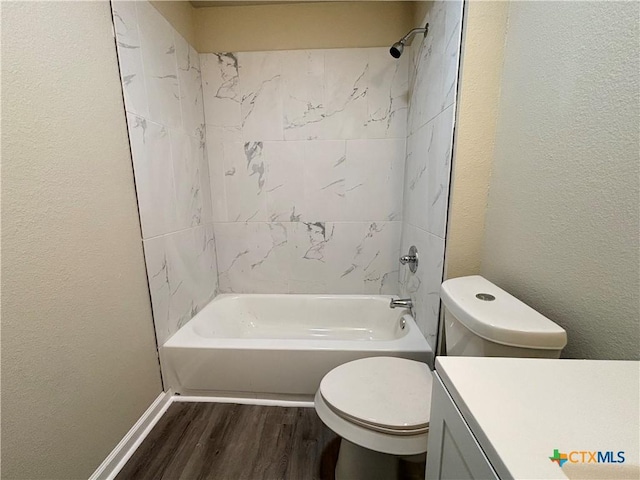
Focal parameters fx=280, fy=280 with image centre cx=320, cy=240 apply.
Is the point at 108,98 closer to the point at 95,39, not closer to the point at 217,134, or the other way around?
the point at 95,39

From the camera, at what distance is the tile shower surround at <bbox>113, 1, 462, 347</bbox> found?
142cm

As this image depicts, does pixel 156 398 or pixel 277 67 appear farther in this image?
pixel 277 67

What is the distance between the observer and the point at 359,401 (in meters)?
0.97

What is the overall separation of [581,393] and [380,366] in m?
0.77

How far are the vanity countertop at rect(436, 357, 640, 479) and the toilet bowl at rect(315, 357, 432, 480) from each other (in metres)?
0.48

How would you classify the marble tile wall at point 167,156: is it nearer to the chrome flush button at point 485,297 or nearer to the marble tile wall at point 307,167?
the marble tile wall at point 307,167

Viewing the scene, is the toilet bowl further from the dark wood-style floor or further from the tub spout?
the tub spout

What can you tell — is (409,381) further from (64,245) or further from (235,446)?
(64,245)

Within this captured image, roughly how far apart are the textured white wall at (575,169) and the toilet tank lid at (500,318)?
89 mm

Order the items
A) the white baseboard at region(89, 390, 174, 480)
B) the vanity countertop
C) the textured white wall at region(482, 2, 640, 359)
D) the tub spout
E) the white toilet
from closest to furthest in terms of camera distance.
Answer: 1. the vanity countertop
2. the textured white wall at region(482, 2, 640, 359)
3. the white toilet
4. the white baseboard at region(89, 390, 174, 480)
5. the tub spout

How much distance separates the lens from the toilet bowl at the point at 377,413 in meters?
0.88

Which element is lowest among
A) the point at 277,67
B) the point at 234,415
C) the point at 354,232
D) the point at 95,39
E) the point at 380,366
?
the point at 234,415

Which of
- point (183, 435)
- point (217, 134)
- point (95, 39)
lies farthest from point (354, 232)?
point (95, 39)

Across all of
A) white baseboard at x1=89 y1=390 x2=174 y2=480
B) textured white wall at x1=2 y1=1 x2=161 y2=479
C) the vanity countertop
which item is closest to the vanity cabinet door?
the vanity countertop
